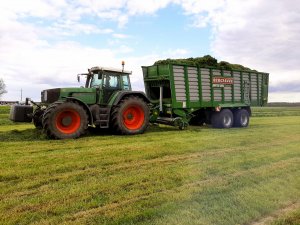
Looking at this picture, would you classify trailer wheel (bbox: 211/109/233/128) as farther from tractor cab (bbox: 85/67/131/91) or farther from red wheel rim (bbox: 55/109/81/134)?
red wheel rim (bbox: 55/109/81/134)

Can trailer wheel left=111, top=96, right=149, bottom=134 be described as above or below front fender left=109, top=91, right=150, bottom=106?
below

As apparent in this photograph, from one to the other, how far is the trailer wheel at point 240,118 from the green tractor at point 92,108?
229 inches

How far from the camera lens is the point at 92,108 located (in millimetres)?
12117

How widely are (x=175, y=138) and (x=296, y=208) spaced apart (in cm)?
687

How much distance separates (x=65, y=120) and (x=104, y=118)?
1.47 meters

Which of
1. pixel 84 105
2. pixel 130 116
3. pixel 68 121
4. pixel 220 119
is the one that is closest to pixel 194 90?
pixel 220 119

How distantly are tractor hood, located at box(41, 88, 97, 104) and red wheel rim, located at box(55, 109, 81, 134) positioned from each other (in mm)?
779

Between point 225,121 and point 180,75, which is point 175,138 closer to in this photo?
point 180,75

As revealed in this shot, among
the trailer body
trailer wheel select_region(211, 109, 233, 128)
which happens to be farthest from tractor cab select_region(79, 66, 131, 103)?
trailer wheel select_region(211, 109, 233, 128)

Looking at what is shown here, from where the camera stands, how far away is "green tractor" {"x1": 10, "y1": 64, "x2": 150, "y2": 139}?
434 inches

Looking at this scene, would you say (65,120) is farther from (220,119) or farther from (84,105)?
(220,119)

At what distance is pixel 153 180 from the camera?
5.97 meters

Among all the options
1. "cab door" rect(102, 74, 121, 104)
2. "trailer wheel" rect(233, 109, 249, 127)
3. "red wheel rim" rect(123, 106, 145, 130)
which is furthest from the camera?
"trailer wheel" rect(233, 109, 249, 127)

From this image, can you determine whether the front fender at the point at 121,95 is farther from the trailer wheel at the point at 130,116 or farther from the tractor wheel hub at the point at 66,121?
the tractor wheel hub at the point at 66,121
